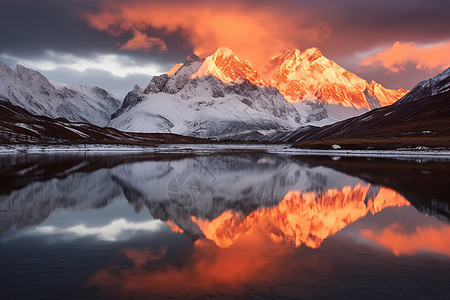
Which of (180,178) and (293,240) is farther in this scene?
(180,178)

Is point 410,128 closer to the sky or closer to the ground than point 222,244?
closer to the sky

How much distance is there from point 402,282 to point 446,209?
12.8 m

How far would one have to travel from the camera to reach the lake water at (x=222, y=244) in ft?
32.8

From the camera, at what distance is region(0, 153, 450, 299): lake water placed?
393 inches

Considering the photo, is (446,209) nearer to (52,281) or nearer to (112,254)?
(112,254)

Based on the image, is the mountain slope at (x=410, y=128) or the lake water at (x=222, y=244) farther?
the mountain slope at (x=410, y=128)

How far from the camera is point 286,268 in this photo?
11469 mm

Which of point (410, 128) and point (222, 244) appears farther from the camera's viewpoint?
point (410, 128)

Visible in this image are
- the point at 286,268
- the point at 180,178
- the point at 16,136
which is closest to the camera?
the point at 286,268

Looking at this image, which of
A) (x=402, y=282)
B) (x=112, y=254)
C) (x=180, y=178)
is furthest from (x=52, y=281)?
(x=180, y=178)

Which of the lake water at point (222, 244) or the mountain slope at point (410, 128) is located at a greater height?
the mountain slope at point (410, 128)

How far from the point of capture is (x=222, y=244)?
46.5 ft

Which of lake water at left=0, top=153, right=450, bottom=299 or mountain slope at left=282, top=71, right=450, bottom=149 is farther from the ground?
mountain slope at left=282, top=71, right=450, bottom=149

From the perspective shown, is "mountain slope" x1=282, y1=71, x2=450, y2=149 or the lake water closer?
the lake water
